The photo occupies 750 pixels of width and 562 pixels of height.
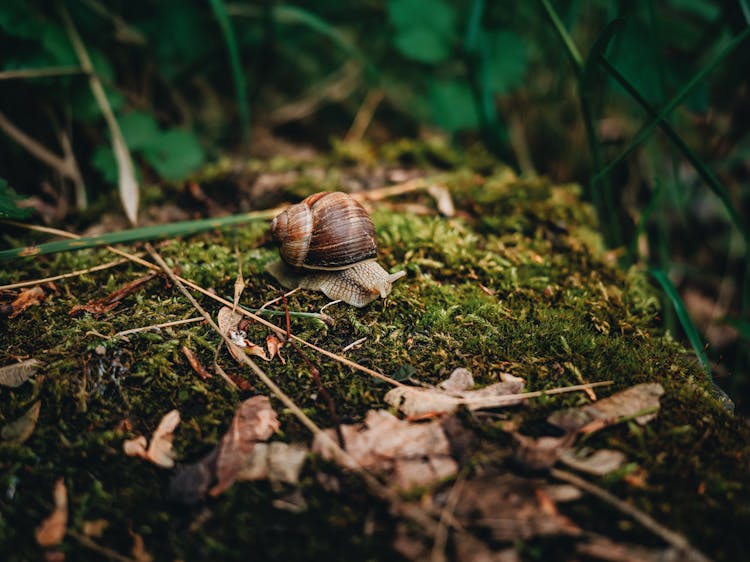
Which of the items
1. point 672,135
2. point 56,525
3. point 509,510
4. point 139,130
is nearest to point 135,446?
point 56,525

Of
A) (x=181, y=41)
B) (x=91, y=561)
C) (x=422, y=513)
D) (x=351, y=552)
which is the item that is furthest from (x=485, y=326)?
(x=181, y=41)

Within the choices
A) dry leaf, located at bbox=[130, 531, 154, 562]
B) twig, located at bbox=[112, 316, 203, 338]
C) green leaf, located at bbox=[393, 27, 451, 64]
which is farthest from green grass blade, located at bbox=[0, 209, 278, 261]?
green leaf, located at bbox=[393, 27, 451, 64]

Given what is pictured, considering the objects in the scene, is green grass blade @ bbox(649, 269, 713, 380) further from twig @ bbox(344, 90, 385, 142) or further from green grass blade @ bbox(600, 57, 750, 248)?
twig @ bbox(344, 90, 385, 142)

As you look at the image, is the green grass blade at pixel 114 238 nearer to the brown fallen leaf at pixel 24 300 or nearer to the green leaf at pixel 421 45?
the brown fallen leaf at pixel 24 300

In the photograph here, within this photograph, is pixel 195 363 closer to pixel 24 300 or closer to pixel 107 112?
pixel 24 300

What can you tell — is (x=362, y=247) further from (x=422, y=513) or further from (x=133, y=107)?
(x=133, y=107)

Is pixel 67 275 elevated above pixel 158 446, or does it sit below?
above
